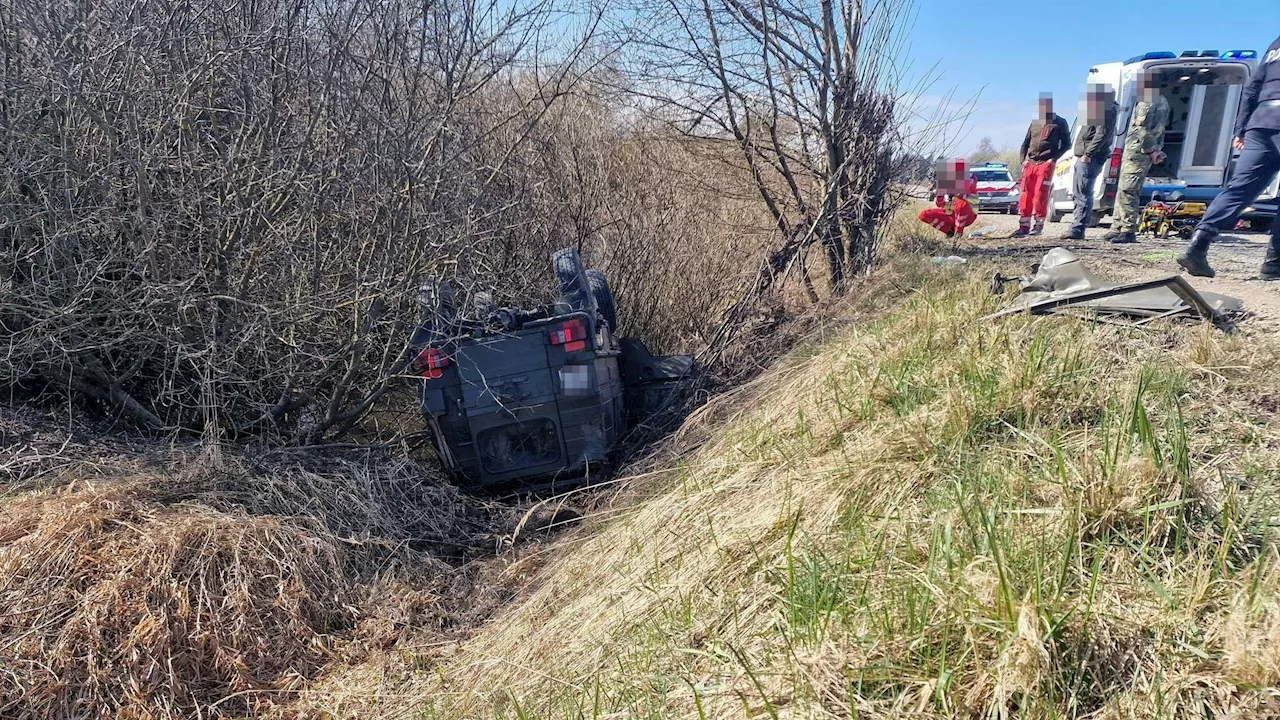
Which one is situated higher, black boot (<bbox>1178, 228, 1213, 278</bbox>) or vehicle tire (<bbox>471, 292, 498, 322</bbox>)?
vehicle tire (<bbox>471, 292, 498, 322</bbox>)

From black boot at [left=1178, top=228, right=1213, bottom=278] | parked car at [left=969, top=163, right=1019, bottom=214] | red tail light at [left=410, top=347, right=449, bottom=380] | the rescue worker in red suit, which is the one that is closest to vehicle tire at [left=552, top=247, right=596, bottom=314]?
red tail light at [left=410, top=347, right=449, bottom=380]

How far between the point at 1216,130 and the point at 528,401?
11670 mm

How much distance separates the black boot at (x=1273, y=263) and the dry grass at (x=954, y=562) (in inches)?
99.8

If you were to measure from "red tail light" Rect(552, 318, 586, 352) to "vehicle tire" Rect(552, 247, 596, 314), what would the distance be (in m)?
0.43

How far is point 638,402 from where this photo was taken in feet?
17.8

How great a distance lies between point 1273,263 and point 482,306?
5.05 metres

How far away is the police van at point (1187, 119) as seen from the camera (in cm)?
979

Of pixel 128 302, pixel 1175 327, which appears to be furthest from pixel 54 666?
pixel 1175 327

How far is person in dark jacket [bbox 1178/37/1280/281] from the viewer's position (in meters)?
4.70

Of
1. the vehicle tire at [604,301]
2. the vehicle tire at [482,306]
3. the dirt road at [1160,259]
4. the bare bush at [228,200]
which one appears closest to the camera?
the bare bush at [228,200]

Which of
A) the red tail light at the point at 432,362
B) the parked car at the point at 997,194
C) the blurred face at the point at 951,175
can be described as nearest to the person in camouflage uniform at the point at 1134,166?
the blurred face at the point at 951,175

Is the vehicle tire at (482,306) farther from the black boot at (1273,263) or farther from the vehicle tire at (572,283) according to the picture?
the black boot at (1273,263)

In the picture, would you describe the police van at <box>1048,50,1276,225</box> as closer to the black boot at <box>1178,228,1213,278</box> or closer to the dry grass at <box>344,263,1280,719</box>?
the black boot at <box>1178,228,1213,278</box>

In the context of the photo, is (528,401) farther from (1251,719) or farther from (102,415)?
(1251,719)
